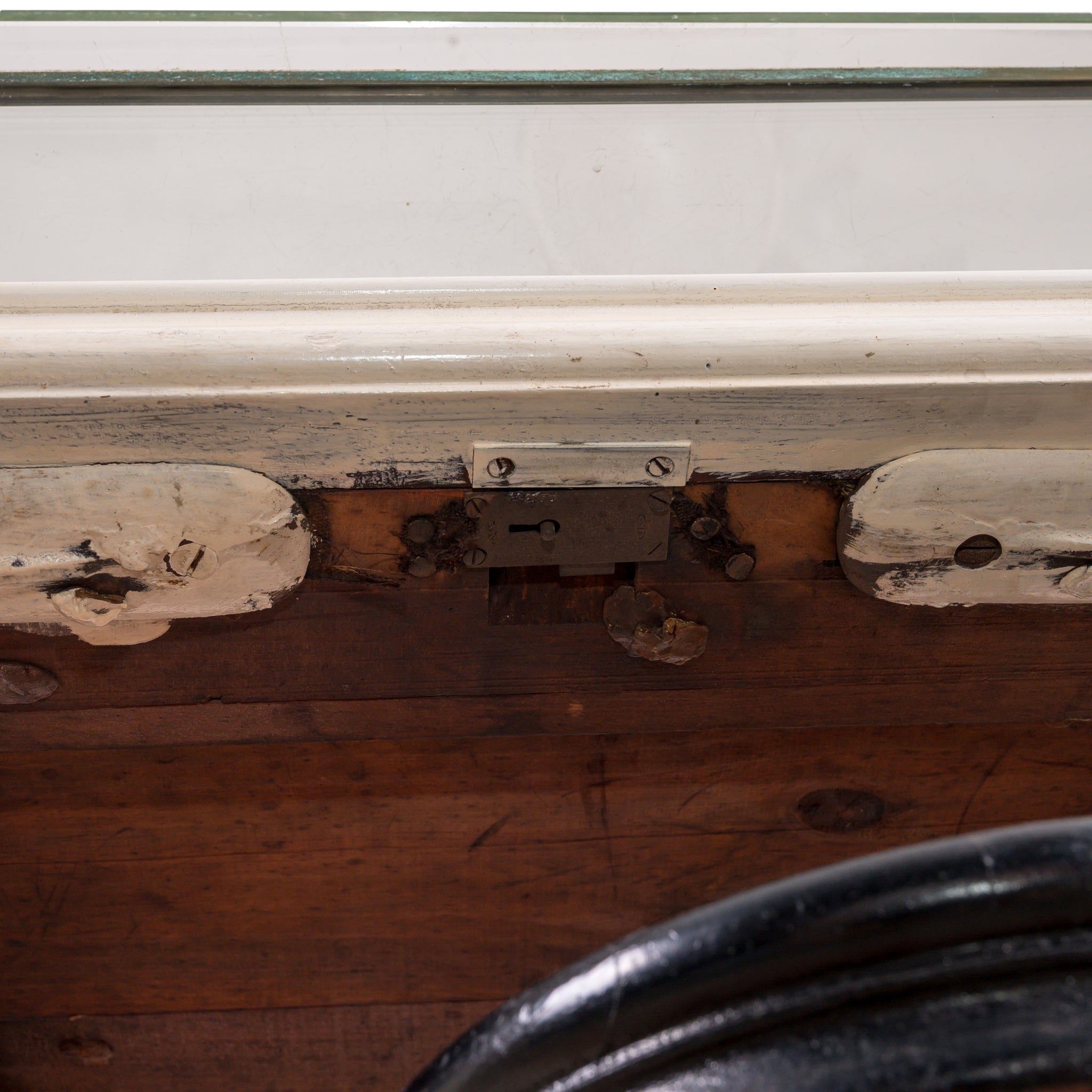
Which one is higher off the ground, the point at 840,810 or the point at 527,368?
the point at 527,368

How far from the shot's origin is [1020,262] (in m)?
0.65

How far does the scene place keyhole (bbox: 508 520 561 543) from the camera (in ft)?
1.73

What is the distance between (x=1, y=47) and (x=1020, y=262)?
78 centimetres

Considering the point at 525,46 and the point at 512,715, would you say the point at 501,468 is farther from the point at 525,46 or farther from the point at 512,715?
the point at 525,46

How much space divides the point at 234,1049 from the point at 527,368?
76 cm

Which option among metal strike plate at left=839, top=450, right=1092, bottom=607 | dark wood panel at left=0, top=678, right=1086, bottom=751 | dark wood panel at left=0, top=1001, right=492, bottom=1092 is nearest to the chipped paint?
dark wood panel at left=0, top=678, right=1086, bottom=751

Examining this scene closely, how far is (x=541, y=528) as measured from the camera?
0.53 m

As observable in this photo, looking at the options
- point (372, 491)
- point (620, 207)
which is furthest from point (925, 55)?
point (372, 491)

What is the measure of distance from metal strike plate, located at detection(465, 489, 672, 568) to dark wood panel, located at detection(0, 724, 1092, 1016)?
8.1 inches

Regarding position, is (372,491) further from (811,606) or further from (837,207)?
(837,207)

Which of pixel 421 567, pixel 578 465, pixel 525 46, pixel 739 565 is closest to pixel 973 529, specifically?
pixel 739 565

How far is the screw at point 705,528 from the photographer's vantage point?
56 cm

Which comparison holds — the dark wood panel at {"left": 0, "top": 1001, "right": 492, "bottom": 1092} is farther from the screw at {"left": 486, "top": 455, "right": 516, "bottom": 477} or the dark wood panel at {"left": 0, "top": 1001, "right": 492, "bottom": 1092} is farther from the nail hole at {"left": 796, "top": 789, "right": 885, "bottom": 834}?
the screw at {"left": 486, "top": 455, "right": 516, "bottom": 477}

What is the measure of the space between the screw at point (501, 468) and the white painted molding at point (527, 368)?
0.05ft
